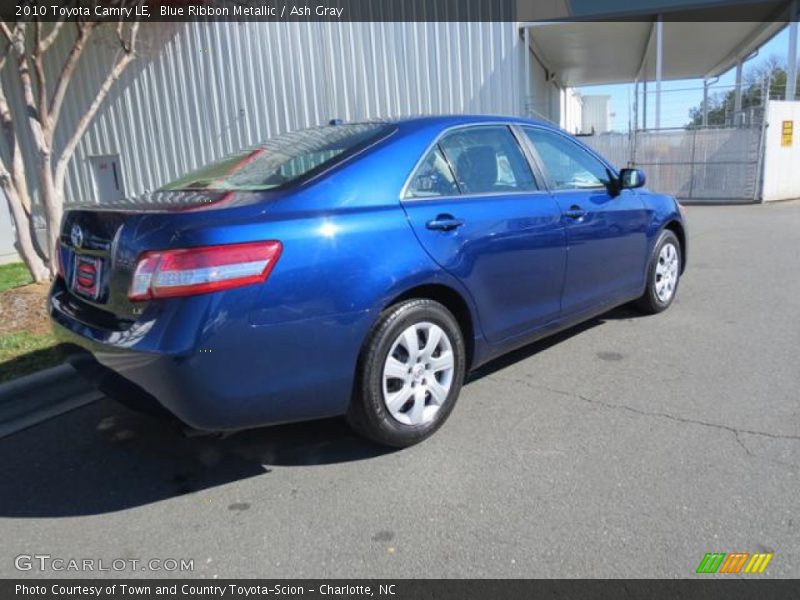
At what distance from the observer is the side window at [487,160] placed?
362 centimetres

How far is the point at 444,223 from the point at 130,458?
2060 millimetres

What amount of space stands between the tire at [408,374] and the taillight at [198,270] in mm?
686

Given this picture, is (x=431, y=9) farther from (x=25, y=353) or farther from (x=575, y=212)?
(x=25, y=353)

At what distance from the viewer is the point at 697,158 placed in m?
16.7

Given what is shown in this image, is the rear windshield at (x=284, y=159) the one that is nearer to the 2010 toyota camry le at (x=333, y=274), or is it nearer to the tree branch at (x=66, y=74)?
the 2010 toyota camry le at (x=333, y=274)

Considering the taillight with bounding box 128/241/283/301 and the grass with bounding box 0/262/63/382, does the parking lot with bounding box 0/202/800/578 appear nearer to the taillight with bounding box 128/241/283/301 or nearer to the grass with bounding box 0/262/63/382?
the grass with bounding box 0/262/63/382

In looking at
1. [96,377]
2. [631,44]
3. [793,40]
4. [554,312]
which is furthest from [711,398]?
[631,44]

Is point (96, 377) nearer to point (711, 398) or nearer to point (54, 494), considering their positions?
point (54, 494)

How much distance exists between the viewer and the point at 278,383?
8.91ft

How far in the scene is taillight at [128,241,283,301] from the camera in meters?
2.51

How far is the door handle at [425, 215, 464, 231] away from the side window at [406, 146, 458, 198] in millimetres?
147

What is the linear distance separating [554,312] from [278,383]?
208cm
